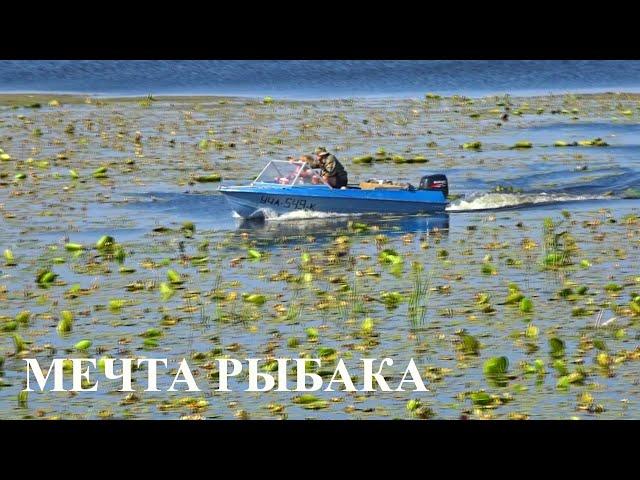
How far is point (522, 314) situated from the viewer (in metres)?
22.2

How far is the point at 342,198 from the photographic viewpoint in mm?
34875

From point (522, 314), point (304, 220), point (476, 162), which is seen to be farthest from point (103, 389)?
point (476, 162)

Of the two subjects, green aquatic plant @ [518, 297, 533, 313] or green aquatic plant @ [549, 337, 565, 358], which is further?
green aquatic plant @ [518, 297, 533, 313]

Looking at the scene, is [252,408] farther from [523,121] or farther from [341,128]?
[523,121]

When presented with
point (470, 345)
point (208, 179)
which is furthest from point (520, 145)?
point (470, 345)

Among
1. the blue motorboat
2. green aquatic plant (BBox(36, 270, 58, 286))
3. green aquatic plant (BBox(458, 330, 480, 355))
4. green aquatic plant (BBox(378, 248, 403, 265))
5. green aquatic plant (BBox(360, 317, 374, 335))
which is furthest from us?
the blue motorboat

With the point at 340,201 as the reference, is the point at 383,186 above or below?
above

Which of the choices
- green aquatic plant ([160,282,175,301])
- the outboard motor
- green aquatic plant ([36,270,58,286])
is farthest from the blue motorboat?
green aquatic plant ([160,282,175,301])

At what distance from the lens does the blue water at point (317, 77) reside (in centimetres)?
7062

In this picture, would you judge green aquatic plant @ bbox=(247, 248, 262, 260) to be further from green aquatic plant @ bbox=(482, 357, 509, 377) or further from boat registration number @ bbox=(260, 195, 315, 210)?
green aquatic plant @ bbox=(482, 357, 509, 377)

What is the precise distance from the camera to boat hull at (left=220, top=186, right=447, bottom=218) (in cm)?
3472

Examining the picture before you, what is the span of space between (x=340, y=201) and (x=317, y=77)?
40947 millimetres

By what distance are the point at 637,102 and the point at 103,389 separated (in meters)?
49.4

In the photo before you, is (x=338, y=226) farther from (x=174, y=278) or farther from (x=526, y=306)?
(x=526, y=306)
